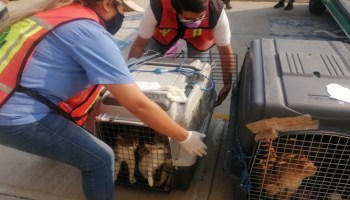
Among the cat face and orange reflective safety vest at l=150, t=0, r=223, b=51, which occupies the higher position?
orange reflective safety vest at l=150, t=0, r=223, b=51

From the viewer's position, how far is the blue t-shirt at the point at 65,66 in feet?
4.14

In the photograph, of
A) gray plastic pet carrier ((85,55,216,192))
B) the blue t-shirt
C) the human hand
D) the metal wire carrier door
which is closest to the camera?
the blue t-shirt

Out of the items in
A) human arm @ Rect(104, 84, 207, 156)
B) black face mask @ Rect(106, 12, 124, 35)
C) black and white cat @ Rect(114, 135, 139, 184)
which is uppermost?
black face mask @ Rect(106, 12, 124, 35)

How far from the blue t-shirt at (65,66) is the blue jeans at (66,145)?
5 cm

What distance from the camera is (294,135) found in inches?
63.2

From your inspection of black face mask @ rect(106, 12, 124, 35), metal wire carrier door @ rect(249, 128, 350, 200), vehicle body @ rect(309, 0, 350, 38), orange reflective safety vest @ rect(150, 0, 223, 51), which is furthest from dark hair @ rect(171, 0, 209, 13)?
vehicle body @ rect(309, 0, 350, 38)

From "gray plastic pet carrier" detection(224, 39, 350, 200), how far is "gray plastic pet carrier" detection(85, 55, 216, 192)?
0.28 metres

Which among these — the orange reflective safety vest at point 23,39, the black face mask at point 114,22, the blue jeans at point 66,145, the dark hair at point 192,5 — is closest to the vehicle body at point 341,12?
the dark hair at point 192,5

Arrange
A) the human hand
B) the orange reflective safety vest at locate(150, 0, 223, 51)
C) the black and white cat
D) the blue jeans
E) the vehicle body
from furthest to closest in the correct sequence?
the vehicle body
the human hand
the orange reflective safety vest at locate(150, 0, 223, 51)
the black and white cat
the blue jeans

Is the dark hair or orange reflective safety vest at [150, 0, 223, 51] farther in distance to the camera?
orange reflective safety vest at [150, 0, 223, 51]

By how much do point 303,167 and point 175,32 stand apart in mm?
1401

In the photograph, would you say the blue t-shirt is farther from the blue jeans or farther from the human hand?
the human hand

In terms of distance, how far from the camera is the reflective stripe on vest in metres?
2.41

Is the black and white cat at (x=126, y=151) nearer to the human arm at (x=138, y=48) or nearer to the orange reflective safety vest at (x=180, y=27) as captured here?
the human arm at (x=138, y=48)
